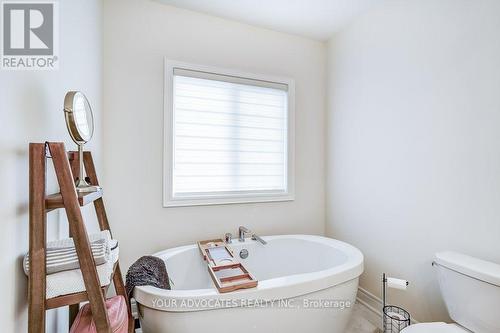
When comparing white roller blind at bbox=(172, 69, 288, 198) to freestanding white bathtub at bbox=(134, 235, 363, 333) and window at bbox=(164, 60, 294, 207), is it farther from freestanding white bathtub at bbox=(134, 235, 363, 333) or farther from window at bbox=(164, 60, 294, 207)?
freestanding white bathtub at bbox=(134, 235, 363, 333)

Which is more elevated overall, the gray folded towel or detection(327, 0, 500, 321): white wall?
detection(327, 0, 500, 321): white wall

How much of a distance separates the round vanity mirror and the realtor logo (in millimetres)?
160

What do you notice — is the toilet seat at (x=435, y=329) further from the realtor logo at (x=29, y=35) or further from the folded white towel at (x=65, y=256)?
the realtor logo at (x=29, y=35)

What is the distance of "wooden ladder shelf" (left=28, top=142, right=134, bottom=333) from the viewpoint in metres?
0.78

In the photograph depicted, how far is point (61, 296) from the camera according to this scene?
821 millimetres

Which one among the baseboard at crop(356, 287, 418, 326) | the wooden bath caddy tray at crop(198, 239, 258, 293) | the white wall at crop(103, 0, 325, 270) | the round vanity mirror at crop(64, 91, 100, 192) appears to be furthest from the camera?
the baseboard at crop(356, 287, 418, 326)

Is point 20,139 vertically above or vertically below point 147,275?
above

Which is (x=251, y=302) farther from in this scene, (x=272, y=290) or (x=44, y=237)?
(x=44, y=237)

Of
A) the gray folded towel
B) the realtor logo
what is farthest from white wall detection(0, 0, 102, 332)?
the gray folded towel

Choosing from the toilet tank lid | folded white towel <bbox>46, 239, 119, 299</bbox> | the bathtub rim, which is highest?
folded white towel <bbox>46, 239, 119, 299</bbox>

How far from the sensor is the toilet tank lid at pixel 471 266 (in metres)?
1.18

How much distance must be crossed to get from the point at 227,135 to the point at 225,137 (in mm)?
28

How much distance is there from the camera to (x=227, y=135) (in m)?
2.29

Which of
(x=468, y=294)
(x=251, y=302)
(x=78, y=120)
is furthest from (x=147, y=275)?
(x=468, y=294)
